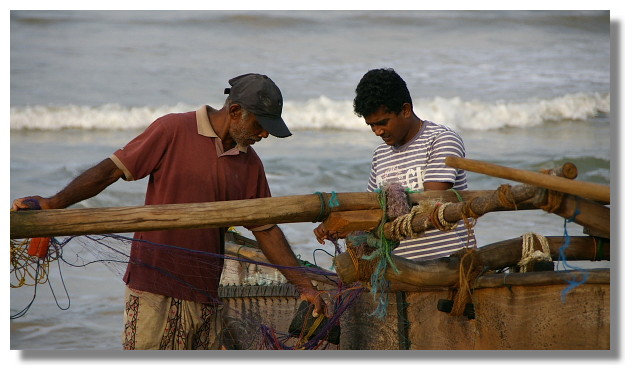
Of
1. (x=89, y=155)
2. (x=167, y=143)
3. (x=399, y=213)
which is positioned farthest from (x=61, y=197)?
(x=89, y=155)

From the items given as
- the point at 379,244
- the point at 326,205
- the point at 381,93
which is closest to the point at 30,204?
the point at 326,205

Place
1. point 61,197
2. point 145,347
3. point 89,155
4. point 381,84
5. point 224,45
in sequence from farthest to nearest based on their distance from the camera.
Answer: point 224,45, point 89,155, point 381,84, point 145,347, point 61,197

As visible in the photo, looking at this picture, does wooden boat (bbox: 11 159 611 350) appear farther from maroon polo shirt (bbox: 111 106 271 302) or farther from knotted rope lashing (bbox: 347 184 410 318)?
maroon polo shirt (bbox: 111 106 271 302)

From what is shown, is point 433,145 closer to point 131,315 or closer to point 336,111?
point 131,315

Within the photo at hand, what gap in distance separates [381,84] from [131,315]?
132 cm

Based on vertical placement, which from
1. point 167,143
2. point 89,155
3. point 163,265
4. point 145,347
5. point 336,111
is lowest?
point 145,347

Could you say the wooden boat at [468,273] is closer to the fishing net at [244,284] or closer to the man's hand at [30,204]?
the man's hand at [30,204]

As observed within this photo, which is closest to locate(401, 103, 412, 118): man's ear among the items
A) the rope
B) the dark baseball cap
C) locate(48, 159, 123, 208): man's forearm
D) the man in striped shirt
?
the man in striped shirt

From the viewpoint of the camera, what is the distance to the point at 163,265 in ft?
10.3

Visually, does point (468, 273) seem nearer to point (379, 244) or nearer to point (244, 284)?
point (379, 244)

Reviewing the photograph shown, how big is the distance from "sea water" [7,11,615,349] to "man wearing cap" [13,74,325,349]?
5.40 m

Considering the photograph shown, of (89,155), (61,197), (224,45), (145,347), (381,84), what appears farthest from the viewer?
(224,45)

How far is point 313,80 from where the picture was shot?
33.7 feet

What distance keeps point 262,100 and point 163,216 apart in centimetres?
63
